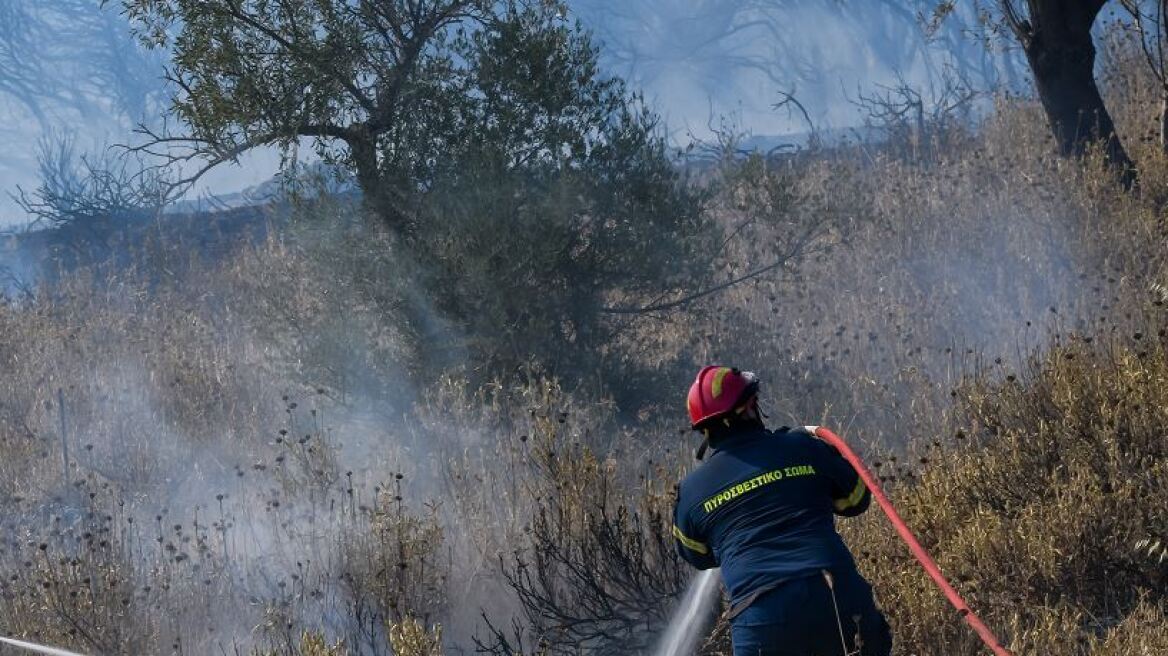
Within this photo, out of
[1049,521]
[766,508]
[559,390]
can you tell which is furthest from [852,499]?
[559,390]

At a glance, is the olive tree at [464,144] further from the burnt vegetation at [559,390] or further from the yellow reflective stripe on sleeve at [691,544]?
the yellow reflective stripe on sleeve at [691,544]

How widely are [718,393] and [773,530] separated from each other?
0.47 metres

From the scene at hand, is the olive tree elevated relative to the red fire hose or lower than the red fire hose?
elevated

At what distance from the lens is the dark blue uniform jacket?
408 centimetres

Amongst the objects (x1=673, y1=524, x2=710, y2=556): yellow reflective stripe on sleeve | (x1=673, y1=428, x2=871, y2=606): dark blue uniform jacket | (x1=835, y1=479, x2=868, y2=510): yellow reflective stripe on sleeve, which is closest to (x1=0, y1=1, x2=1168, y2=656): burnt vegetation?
(x1=835, y1=479, x2=868, y2=510): yellow reflective stripe on sleeve

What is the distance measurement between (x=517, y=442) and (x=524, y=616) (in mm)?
1323

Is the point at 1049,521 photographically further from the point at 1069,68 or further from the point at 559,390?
the point at 1069,68

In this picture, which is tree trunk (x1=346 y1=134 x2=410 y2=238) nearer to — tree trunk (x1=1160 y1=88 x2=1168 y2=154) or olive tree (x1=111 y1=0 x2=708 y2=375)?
olive tree (x1=111 y1=0 x2=708 y2=375)

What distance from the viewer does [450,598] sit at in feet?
21.6

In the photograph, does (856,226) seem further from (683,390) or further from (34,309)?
(34,309)

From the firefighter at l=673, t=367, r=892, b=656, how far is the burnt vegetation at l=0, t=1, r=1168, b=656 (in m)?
0.93

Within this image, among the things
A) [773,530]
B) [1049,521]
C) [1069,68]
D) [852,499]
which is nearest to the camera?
[773,530]

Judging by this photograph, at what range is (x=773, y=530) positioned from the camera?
4137 millimetres

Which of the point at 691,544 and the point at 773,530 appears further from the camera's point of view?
the point at 691,544
